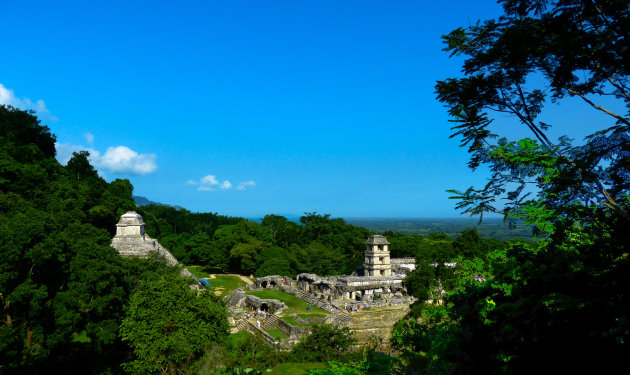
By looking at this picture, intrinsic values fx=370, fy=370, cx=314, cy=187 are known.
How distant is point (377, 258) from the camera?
4300 centimetres

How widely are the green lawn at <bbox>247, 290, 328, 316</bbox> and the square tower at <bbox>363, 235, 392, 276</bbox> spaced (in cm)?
1145

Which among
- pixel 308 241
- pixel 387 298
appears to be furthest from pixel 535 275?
pixel 308 241

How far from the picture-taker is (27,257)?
15656mm

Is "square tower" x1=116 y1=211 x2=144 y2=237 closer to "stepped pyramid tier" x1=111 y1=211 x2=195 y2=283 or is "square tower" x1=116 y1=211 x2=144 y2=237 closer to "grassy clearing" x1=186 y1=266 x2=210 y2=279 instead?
"stepped pyramid tier" x1=111 y1=211 x2=195 y2=283

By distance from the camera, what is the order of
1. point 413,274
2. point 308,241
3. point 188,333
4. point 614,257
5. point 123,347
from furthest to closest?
point 308,241
point 413,274
point 123,347
point 188,333
point 614,257

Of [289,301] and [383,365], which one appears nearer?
[383,365]

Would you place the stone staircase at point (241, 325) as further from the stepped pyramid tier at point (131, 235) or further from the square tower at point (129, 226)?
the square tower at point (129, 226)

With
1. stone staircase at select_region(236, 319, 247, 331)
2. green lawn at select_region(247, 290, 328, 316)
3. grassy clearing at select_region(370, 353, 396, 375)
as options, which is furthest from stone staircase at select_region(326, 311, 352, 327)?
grassy clearing at select_region(370, 353, 396, 375)

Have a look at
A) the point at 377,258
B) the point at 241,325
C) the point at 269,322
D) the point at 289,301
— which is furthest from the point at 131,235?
the point at 377,258

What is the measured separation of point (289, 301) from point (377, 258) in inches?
537

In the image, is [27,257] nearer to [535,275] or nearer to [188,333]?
[188,333]

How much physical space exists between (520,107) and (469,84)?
1236 millimetres

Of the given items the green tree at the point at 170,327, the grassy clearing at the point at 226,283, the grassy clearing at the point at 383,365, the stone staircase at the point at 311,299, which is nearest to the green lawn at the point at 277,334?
the stone staircase at the point at 311,299

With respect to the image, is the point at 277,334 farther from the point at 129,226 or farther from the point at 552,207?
the point at 552,207
